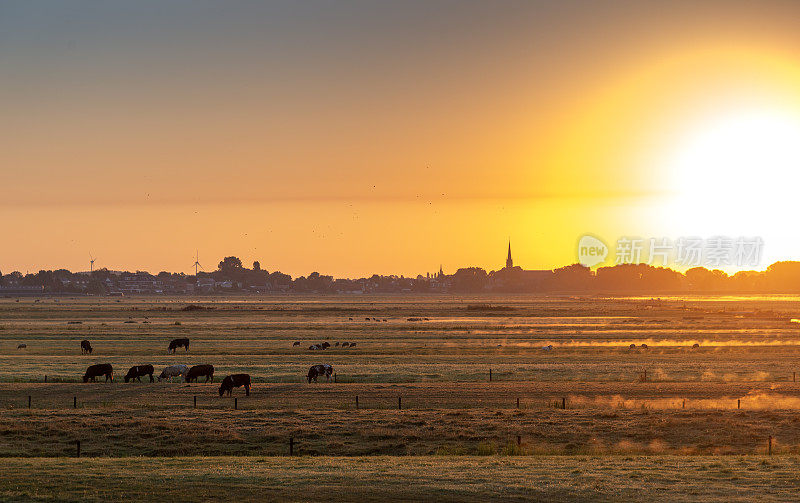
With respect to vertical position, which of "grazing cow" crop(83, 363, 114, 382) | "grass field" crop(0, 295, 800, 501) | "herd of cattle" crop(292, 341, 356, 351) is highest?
"grazing cow" crop(83, 363, 114, 382)

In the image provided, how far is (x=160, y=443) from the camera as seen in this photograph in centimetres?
3375

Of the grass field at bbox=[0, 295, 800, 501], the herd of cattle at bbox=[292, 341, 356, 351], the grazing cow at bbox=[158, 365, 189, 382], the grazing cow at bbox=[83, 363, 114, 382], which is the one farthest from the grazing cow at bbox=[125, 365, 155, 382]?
the herd of cattle at bbox=[292, 341, 356, 351]

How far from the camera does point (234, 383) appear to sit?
152 ft

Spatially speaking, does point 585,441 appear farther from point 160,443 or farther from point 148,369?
point 148,369

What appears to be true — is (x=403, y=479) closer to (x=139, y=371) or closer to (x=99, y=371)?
(x=139, y=371)

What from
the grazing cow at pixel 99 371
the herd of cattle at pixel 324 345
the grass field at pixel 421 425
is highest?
the grazing cow at pixel 99 371

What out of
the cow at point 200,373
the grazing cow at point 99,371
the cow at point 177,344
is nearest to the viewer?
the cow at point 200,373

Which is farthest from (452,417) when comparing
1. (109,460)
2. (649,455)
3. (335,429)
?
(109,460)

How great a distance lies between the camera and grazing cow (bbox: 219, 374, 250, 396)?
150 feet

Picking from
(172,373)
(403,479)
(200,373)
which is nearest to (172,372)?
(172,373)

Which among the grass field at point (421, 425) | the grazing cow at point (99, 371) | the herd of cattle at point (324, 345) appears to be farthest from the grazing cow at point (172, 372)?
the herd of cattle at point (324, 345)

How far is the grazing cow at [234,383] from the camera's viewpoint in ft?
150

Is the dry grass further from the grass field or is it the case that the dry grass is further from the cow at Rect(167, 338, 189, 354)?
the cow at Rect(167, 338, 189, 354)

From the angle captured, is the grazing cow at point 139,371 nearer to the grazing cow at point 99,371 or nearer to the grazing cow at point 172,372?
the grazing cow at point 172,372
